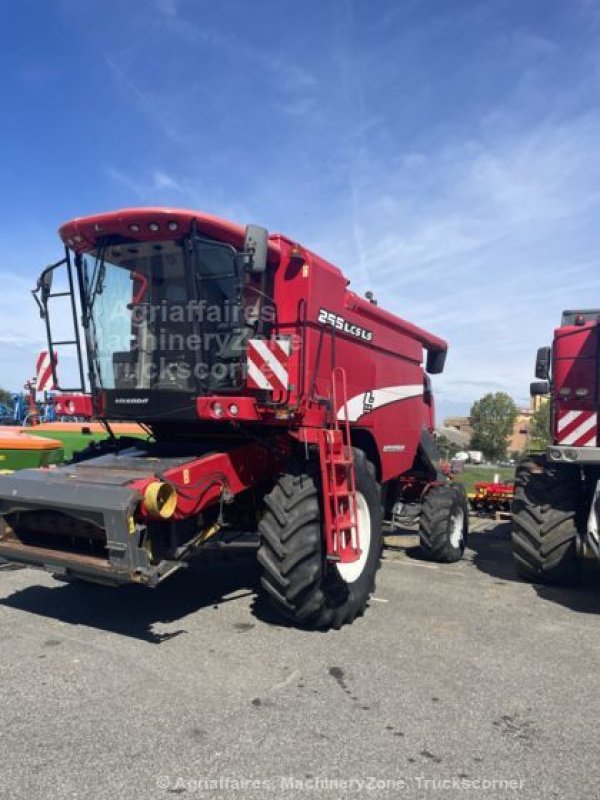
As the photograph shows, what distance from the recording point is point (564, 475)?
21.4 feet

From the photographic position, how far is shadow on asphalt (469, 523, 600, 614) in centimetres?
586

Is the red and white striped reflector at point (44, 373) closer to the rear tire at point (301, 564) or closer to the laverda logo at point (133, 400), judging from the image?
the laverda logo at point (133, 400)

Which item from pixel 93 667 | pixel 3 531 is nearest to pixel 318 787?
pixel 93 667

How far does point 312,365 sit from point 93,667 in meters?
2.87

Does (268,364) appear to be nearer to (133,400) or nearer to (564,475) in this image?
(133,400)

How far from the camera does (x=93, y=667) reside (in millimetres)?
3975

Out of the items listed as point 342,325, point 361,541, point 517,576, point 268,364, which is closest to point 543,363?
point 517,576

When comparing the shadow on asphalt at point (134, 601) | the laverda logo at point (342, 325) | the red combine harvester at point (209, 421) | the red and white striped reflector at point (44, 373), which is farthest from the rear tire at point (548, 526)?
A: the red and white striped reflector at point (44, 373)

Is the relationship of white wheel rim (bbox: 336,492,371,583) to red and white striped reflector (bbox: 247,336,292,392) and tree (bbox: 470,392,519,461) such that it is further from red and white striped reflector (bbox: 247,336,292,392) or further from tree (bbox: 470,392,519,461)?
tree (bbox: 470,392,519,461)

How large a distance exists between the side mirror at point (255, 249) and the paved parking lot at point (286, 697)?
107 inches

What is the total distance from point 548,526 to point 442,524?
1.64 meters

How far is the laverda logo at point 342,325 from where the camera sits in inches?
220

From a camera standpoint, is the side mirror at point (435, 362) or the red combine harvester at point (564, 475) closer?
the red combine harvester at point (564, 475)

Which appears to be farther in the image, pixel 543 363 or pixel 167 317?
pixel 543 363
